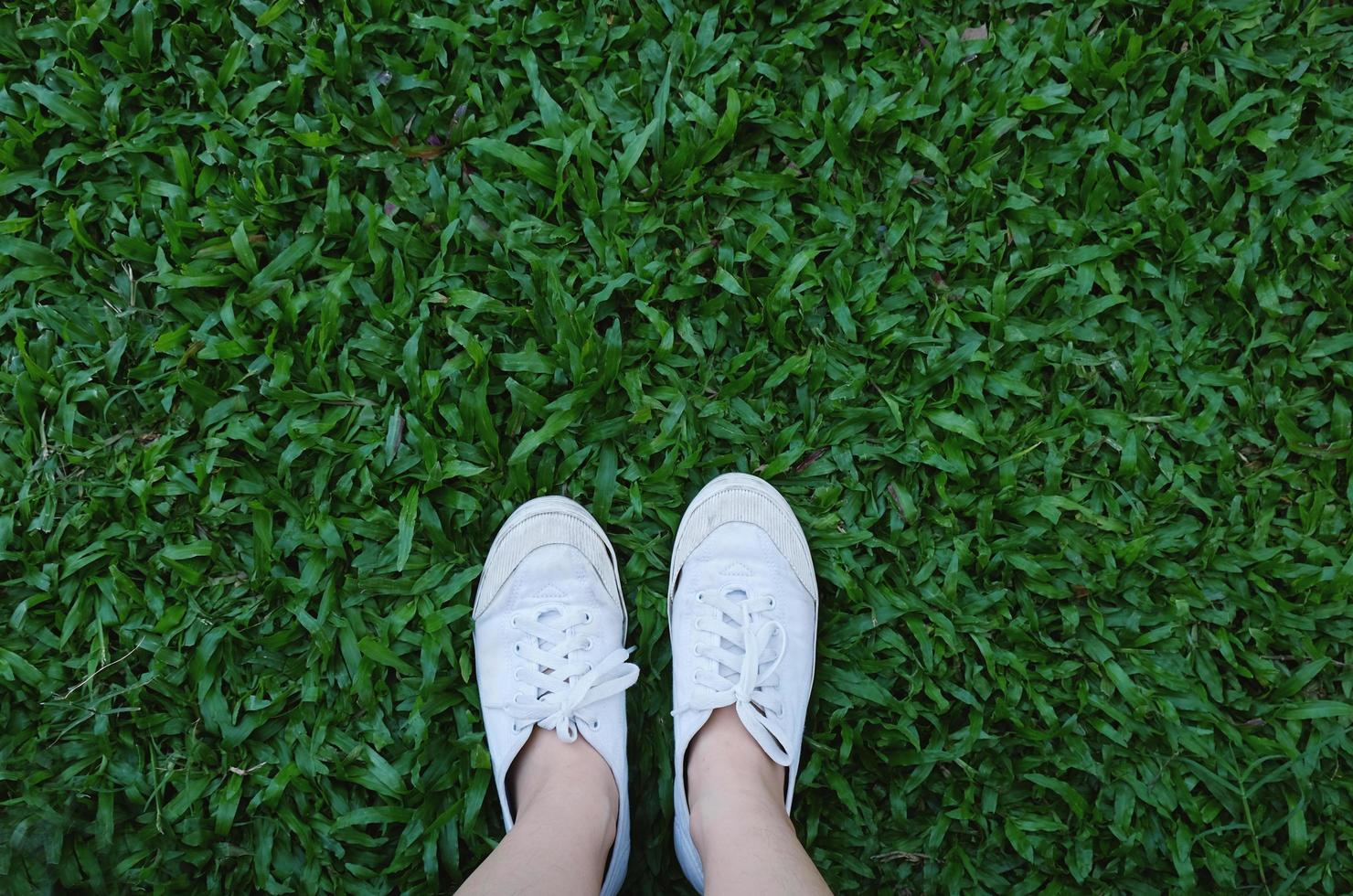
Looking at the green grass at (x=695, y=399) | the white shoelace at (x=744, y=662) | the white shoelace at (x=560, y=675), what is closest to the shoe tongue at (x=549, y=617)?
the white shoelace at (x=560, y=675)

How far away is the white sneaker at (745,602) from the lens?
6.15ft

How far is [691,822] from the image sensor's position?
1.73 metres

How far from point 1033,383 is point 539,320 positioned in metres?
1.25

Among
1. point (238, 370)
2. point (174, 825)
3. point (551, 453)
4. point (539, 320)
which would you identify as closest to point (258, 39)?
point (238, 370)

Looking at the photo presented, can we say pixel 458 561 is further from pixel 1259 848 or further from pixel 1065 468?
pixel 1259 848

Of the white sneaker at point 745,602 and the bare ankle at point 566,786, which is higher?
the white sneaker at point 745,602

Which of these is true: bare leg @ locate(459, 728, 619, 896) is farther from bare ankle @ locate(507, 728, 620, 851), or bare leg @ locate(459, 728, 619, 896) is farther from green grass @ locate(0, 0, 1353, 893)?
green grass @ locate(0, 0, 1353, 893)

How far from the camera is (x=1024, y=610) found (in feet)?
→ 6.45

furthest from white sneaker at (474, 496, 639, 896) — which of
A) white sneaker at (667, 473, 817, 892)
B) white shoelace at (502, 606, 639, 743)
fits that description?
white sneaker at (667, 473, 817, 892)

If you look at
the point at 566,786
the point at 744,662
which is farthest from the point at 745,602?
the point at 566,786

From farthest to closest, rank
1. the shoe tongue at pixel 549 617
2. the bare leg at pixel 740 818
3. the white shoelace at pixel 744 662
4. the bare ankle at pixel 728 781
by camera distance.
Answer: the shoe tongue at pixel 549 617
the white shoelace at pixel 744 662
the bare ankle at pixel 728 781
the bare leg at pixel 740 818

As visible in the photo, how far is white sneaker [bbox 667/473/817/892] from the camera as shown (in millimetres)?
1876

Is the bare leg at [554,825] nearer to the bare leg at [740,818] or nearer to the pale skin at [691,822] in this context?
the pale skin at [691,822]

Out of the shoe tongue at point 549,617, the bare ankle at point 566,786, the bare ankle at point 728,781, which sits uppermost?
the shoe tongue at point 549,617
